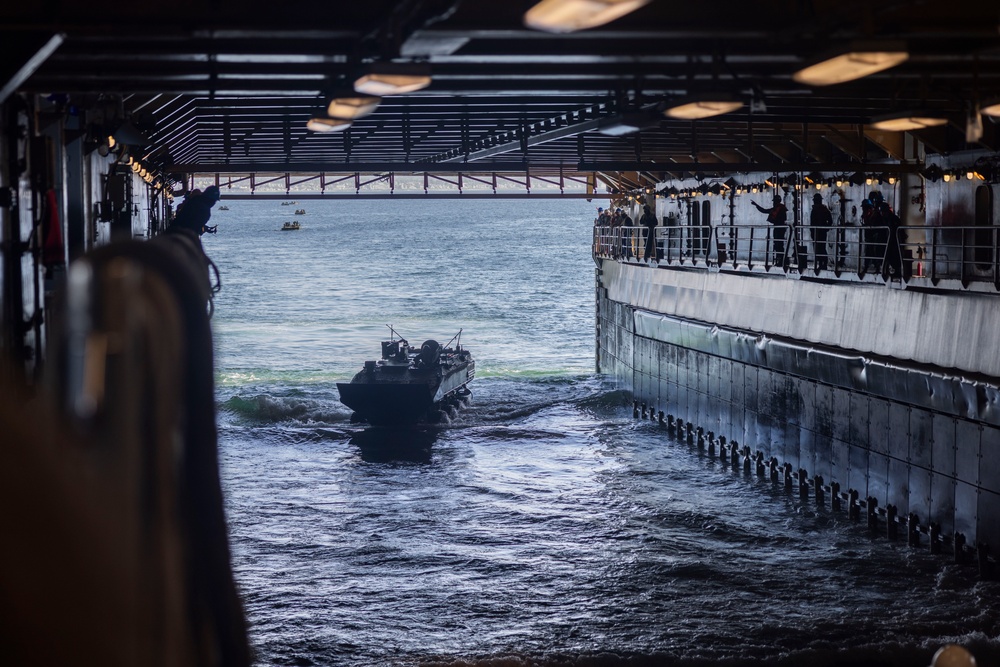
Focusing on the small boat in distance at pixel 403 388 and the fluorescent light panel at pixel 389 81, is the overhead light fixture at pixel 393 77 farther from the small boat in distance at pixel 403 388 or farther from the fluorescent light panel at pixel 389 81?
the small boat in distance at pixel 403 388

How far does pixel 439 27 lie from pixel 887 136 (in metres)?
20.0

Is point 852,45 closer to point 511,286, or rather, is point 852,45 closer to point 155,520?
point 155,520

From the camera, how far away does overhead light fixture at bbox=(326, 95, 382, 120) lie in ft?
33.2

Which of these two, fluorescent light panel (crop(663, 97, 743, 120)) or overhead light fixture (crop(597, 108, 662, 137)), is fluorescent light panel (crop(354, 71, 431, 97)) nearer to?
fluorescent light panel (crop(663, 97, 743, 120))

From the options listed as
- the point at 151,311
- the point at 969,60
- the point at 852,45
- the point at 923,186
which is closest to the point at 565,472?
the point at 923,186

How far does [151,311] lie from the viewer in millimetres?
3246

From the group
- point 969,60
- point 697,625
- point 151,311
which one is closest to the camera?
point 151,311

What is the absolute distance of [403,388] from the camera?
3416cm

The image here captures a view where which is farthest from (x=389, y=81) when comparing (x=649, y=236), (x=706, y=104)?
(x=649, y=236)

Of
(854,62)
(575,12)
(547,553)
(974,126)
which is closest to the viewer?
(575,12)

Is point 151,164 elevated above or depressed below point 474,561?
above

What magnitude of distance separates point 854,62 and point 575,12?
10.9 feet

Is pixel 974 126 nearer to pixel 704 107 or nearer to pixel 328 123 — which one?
pixel 704 107

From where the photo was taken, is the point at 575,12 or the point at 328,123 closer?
the point at 575,12
